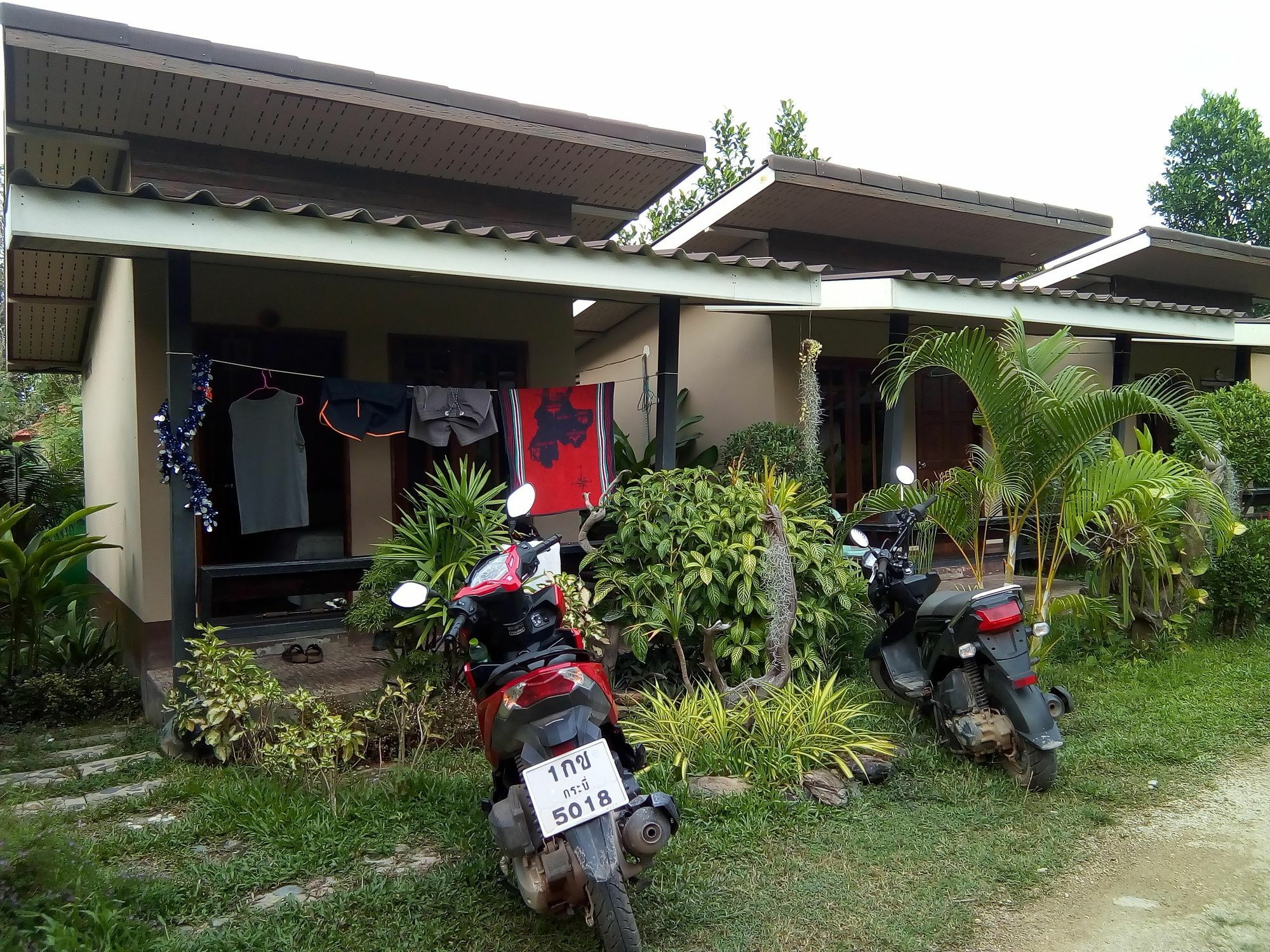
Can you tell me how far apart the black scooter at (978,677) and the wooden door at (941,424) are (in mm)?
5871

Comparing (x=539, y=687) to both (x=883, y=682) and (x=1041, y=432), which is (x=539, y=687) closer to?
(x=883, y=682)

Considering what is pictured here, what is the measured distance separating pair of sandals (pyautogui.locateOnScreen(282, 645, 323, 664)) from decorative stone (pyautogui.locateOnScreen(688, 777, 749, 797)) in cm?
367

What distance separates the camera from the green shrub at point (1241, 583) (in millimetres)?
7207

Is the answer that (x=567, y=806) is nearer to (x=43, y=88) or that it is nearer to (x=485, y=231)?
(x=485, y=231)

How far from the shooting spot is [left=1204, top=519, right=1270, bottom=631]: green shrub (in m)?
7.21

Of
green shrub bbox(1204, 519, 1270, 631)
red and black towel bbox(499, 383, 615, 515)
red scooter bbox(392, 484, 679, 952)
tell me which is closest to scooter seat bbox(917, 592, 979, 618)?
red scooter bbox(392, 484, 679, 952)

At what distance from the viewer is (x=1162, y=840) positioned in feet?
13.1

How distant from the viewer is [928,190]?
1013 cm

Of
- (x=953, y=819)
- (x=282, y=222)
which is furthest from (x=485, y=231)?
(x=953, y=819)

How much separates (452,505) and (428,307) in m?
3.09

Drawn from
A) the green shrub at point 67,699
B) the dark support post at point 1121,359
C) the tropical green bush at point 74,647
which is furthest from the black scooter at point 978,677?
the dark support post at point 1121,359

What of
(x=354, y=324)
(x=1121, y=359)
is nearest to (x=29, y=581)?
(x=354, y=324)

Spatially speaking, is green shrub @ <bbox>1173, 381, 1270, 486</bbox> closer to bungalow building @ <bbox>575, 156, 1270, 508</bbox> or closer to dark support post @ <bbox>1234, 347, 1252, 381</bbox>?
bungalow building @ <bbox>575, 156, 1270, 508</bbox>

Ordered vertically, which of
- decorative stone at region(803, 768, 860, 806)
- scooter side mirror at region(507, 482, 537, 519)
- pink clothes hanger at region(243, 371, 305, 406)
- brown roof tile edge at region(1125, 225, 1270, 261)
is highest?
brown roof tile edge at region(1125, 225, 1270, 261)
